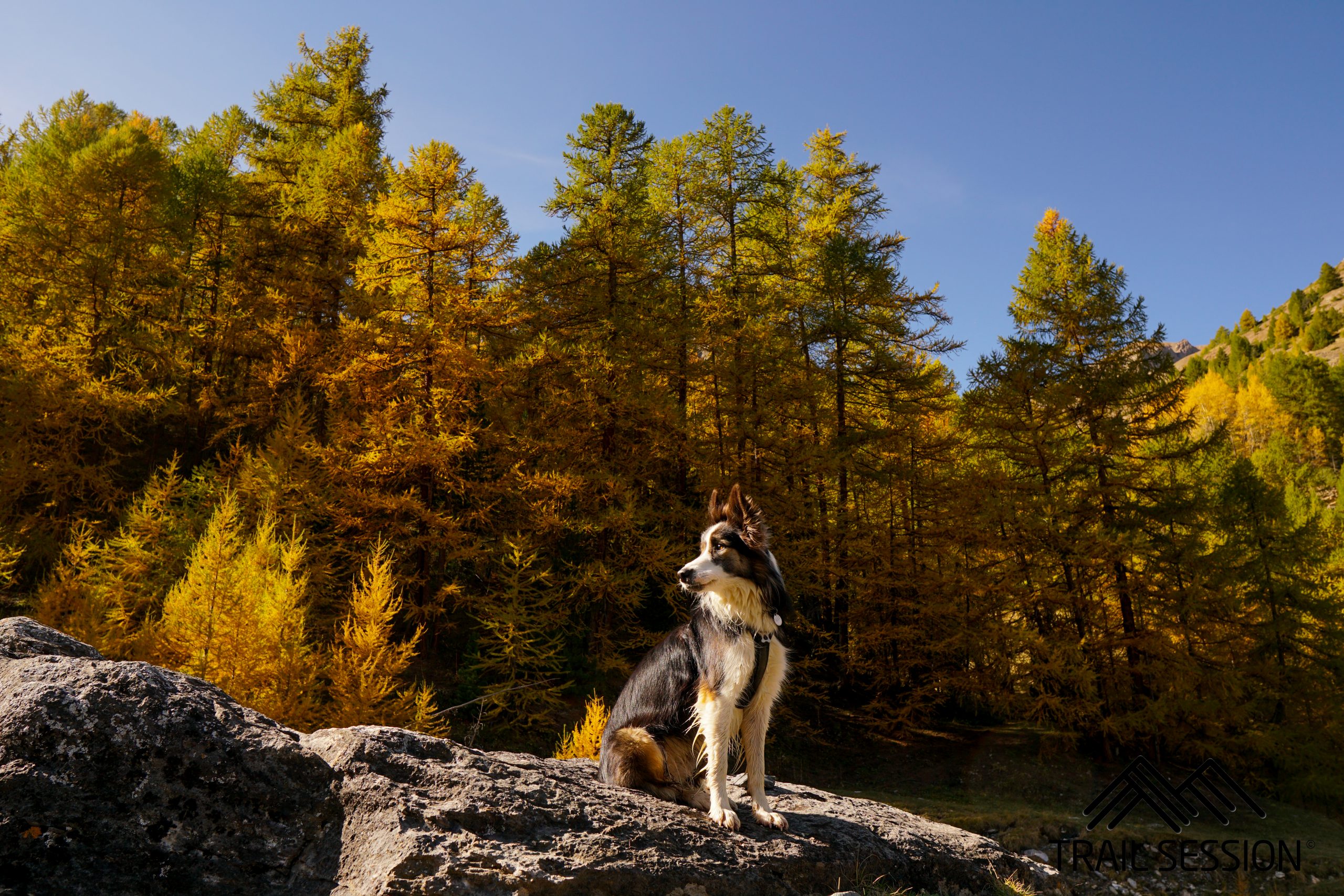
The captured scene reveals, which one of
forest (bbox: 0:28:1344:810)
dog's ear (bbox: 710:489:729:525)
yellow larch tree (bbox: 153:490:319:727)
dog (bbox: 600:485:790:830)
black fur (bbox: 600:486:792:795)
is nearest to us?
dog (bbox: 600:485:790:830)

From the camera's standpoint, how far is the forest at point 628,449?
14.1m

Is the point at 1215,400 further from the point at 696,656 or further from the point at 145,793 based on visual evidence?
the point at 145,793

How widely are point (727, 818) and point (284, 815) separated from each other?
1967 millimetres

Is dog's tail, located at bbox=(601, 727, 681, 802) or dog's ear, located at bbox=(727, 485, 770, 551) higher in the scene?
dog's ear, located at bbox=(727, 485, 770, 551)

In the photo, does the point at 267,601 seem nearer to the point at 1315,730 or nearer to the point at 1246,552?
the point at 1246,552

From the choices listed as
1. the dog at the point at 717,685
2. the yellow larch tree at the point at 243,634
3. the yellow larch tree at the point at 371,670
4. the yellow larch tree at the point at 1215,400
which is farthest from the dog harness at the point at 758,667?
the yellow larch tree at the point at 1215,400

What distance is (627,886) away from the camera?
278cm

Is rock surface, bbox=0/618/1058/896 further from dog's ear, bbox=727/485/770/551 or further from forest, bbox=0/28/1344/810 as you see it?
forest, bbox=0/28/1344/810

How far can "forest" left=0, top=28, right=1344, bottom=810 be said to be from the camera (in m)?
14.1

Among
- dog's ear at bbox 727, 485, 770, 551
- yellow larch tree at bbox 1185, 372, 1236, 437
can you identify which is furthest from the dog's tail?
yellow larch tree at bbox 1185, 372, 1236, 437

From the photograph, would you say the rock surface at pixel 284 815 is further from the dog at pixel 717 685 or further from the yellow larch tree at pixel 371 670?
the yellow larch tree at pixel 371 670

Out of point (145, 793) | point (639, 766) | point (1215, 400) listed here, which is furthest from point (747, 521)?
point (1215, 400)

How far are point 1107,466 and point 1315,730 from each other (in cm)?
743

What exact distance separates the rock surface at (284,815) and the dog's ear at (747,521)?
140cm
